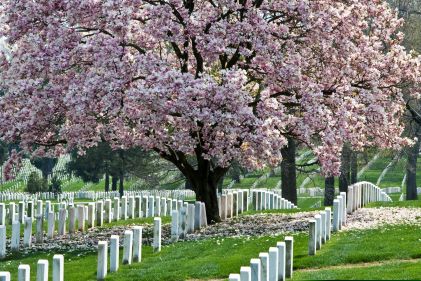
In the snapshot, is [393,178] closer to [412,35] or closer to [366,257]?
[412,35]

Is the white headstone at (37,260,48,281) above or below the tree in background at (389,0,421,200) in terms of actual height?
below

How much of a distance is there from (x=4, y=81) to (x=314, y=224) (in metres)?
12.5

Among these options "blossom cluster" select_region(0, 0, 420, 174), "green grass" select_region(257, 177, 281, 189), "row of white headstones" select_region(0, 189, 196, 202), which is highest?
"blossom cluster" select_region(0, 0, 420, 174)

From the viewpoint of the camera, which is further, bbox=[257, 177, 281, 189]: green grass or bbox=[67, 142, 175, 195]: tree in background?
bbox=[257, 177, 281, 189]: green grass

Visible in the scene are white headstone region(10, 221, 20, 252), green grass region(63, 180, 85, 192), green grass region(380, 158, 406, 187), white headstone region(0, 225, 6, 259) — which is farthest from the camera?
green grass region(63, 180, 85, 192)

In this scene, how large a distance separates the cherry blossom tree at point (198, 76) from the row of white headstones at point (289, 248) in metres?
2.60

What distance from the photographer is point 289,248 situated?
1741cm

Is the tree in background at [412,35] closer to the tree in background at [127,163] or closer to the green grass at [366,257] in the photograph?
the tree in background at [127,163]

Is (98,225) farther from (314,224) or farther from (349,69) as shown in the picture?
(314,224)

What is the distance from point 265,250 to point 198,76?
758cm

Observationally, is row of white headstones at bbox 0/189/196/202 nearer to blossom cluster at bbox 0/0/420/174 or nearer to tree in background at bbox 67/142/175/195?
tree in background at bbox 67/142/175/195

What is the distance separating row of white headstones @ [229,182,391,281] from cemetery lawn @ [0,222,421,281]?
0.28 metres

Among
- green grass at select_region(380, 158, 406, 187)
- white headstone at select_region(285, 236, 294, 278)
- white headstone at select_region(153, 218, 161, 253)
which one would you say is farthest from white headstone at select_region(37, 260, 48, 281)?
green grass at select_region(380, 158, 406, 187)

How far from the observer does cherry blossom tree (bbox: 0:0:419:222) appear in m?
25.1
